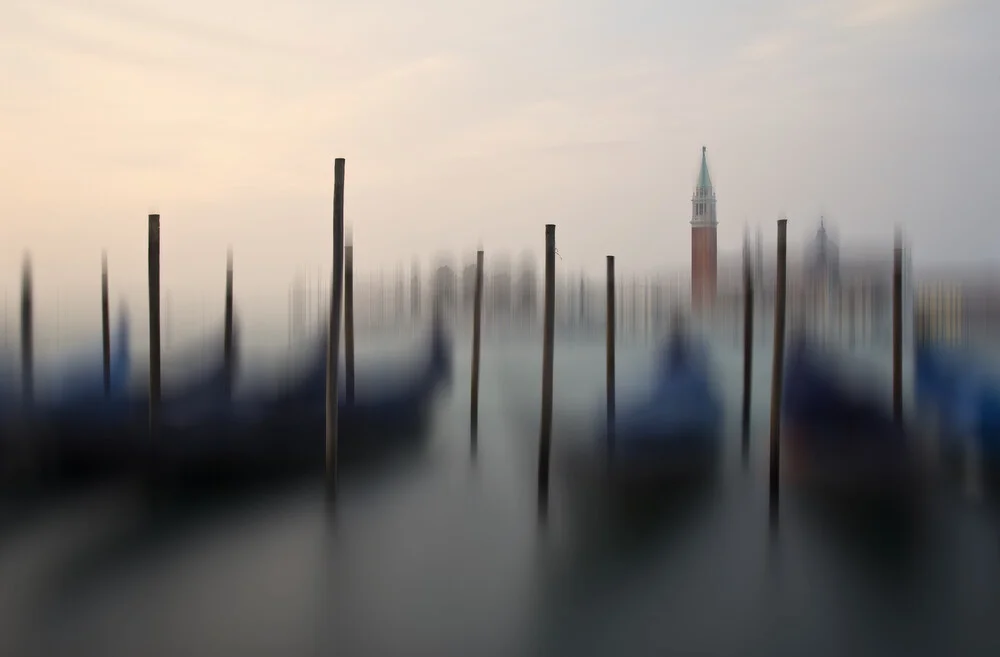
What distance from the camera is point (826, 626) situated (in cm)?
427

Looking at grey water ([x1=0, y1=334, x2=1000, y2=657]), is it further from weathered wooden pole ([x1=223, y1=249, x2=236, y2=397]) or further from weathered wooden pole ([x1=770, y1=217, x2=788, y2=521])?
weathered wooden pole ([x1=223, y1=249, x2=236, y2=397])

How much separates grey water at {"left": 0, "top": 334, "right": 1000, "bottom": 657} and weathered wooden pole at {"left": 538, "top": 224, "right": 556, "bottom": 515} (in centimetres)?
14

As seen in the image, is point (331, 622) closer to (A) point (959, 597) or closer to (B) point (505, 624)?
(B) point (505, 624)

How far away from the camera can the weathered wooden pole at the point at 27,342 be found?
666 cm

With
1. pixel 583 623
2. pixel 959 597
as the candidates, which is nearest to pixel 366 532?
pixel 583 623

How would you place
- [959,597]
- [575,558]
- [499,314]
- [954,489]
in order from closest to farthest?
[959,597], [575,558], [954,489], [499,314]

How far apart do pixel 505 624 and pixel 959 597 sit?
2.51 meters

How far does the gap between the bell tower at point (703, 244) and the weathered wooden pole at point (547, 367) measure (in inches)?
1411

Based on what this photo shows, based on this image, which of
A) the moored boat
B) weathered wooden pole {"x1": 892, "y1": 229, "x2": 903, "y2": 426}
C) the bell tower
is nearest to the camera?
the moored boat

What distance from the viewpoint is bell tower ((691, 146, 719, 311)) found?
40.7m

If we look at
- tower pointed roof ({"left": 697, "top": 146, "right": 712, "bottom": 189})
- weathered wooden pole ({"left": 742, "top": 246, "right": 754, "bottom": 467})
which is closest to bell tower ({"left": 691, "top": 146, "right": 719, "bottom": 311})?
tower pointed roof ({"left": 697, "top": 146, "right": 712, "bottom": 189})

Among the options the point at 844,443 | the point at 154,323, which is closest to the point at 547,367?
the point at 844,443

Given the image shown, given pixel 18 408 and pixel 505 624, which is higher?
pixel 18 408

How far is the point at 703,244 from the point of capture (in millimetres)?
43094
